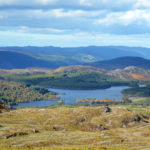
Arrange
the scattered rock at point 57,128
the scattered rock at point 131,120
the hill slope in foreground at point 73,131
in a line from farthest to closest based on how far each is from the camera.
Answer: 1. the scattered rock at point 131,120
2. the scattered rock at point 57,128
3. the hill slope in foreground at point 73,131

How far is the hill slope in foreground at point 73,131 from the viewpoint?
13062 cm

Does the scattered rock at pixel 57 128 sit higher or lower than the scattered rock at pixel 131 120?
higher

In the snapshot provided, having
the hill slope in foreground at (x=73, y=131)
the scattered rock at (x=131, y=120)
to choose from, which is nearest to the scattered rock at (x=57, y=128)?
the hill slope in foreground at (x=73, y=131)

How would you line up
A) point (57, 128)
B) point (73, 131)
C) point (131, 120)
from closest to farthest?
point (73, 131) → point (57, 128) → point (131, 120)

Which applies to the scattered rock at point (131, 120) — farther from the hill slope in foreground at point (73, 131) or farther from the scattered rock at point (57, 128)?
the scattered rock at point (57, 128)

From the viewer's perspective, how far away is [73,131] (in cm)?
15838

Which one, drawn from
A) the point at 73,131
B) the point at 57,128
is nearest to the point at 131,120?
the point at 73,131

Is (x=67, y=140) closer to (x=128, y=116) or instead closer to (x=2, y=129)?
(x=2, y=129)

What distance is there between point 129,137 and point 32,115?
2449 inches

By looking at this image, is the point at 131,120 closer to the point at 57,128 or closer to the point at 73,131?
the point at 73,131

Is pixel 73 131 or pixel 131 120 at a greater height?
pixel 73 131

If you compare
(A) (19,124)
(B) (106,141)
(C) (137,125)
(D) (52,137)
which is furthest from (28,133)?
(C) (137,125)

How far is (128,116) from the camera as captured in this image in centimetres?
19525

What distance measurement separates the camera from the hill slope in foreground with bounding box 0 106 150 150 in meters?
131
